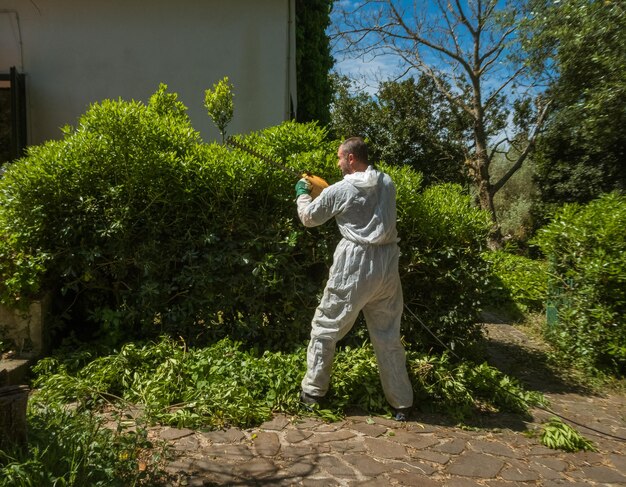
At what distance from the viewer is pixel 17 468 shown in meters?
2.26

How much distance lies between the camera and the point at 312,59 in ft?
38.2

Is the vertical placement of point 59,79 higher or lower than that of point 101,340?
higher

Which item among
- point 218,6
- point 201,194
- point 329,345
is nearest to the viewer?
point 329,345

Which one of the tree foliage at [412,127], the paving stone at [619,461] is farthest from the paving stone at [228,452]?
the tree foliage at [412,127]

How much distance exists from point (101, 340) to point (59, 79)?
6261 mm

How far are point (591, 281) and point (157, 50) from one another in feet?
24.9

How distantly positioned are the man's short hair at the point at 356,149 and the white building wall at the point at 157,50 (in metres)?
5.07

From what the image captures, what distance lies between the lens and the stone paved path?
10.0ft

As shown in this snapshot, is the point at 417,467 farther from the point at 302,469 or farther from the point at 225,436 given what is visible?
the point at 225,436

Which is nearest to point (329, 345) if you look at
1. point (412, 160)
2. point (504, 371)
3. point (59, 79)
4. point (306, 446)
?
point (306, 446)

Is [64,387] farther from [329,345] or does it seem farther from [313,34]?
[313,34]

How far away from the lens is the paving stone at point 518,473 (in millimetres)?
3193

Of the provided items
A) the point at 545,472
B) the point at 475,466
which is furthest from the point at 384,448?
the point at 545,472

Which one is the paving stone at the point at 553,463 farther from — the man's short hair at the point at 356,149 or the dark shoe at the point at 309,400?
the man's short hair at the point at 356,149
